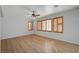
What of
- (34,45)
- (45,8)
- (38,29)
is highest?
(45,8)

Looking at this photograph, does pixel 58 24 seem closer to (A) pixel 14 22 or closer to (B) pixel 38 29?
(B) pixel 38 29

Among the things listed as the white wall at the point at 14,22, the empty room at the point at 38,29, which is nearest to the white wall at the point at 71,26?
the empty room at the point at 38,29

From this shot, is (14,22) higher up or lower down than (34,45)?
higher up

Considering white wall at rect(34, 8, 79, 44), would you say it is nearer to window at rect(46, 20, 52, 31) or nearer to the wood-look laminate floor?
the wood-look laminate floor

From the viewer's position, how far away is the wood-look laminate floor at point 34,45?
8.32 ft

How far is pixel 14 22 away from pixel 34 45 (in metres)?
0.60

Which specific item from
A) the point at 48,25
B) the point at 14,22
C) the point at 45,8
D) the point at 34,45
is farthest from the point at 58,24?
the point at 14,22

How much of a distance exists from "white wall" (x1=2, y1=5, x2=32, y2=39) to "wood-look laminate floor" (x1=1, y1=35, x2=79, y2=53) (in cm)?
11

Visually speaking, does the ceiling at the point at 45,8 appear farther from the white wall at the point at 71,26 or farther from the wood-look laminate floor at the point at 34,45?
the wood-look laminate floor at the point at 34,45

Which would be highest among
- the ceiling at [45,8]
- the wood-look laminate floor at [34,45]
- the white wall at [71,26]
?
the ceiling at [45,8]

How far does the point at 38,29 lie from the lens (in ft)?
8.59
